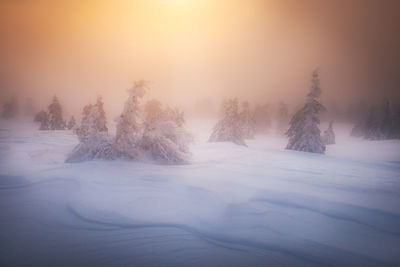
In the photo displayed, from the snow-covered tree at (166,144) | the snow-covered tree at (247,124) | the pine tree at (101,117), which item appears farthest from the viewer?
the snow-covered tree at (247,124)

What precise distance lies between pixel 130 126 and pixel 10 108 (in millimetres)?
29197

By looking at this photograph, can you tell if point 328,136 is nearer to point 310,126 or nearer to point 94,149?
point 310,126

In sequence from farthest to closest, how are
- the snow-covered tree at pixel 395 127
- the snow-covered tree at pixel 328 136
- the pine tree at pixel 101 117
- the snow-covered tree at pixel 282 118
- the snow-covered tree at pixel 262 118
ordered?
the snow-covered tree at pixel 262 118
the snow-covered tree at pixel 282 118
the snow-covered tree at pixel 395 127
the snow-covered tree at pixel 328 136
the pine tree at pixel 101 117

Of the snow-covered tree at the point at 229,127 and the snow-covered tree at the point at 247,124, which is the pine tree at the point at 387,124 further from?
the snow-covered tree at the point at 229,127

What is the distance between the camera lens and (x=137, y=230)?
521cm

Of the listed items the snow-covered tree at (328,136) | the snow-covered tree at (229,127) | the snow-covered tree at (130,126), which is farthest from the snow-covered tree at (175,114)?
the snow-covered tree at (328,136)

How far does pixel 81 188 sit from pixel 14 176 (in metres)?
3.05

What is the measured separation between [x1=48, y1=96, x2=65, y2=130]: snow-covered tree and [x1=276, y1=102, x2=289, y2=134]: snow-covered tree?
3311cm

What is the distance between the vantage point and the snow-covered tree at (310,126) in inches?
779

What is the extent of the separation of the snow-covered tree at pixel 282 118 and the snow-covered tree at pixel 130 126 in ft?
107

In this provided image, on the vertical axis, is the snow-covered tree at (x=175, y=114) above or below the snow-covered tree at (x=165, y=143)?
above

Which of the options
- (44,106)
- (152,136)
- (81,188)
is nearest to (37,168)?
(81,188)

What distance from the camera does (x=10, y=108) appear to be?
3027cm

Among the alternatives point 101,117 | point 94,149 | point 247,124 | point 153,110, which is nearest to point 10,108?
point 101,117
